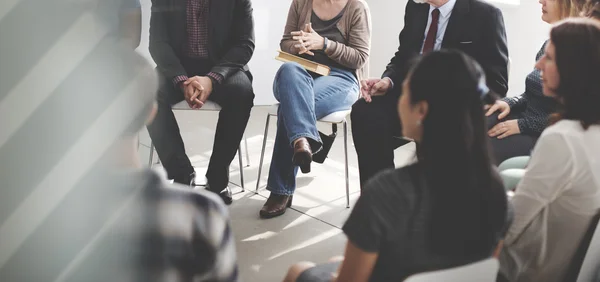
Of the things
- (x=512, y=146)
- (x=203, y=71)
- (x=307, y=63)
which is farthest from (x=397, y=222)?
(x=203, y=71)

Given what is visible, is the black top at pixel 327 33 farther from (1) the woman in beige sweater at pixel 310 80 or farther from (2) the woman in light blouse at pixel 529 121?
(2) the woman in light blouse at pixel 529 121

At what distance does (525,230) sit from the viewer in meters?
1.32

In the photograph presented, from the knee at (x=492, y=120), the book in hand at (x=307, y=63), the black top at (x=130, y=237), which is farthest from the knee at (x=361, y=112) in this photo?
the black top at (x=130, y=237)

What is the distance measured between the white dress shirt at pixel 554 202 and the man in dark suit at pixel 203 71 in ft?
4.77

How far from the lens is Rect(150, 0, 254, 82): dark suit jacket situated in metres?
2.56

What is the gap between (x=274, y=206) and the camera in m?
2.40

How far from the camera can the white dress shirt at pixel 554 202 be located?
48.2 inches

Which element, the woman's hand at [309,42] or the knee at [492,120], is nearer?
the knee at [492,120]

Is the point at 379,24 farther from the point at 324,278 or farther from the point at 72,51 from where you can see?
the point at 72,51

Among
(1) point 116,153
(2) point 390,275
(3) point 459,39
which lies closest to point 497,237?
(2) point 390,275

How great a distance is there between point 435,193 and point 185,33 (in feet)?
6.22

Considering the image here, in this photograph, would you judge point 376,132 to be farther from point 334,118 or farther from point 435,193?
point 435,193

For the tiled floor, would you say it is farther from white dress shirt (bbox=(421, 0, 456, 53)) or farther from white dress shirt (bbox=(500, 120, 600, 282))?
white dress shirt (bbox=(500, 120, 600, 282))

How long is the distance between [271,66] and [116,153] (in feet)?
13.7
